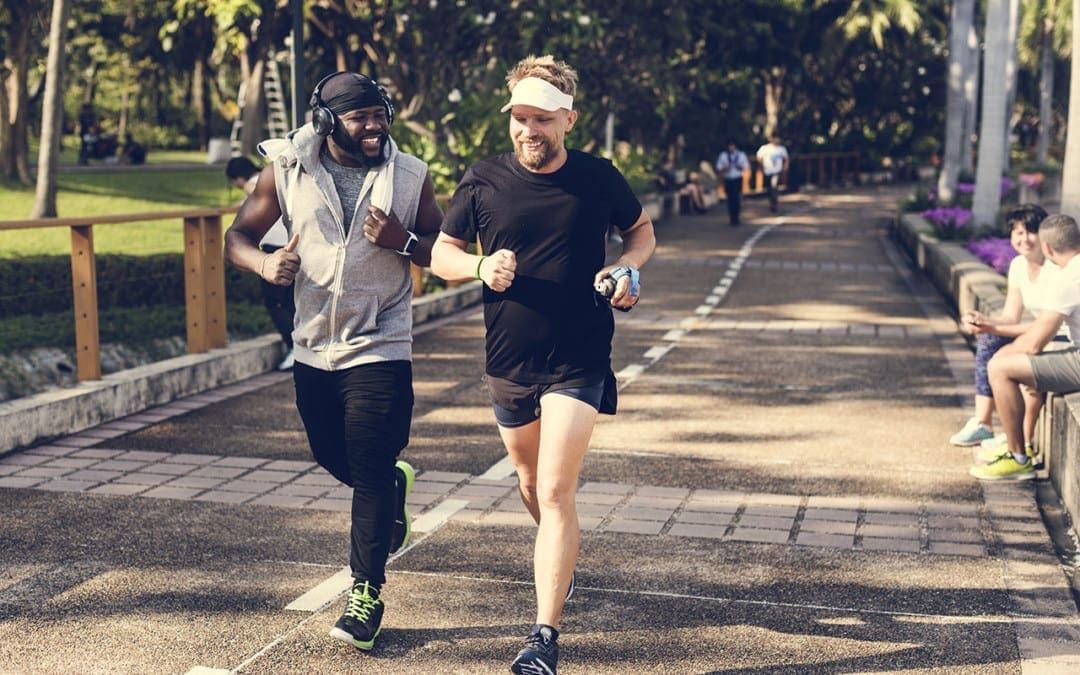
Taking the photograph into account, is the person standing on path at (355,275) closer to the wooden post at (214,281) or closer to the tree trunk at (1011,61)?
the wooden post at (214,281)

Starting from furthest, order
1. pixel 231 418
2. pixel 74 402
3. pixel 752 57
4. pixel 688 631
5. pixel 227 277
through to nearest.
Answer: pixel 752 57
pixel 227 277
pixel 231 418
pixel 74 402
pixel 688 631

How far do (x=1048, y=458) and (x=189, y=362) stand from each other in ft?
18.3

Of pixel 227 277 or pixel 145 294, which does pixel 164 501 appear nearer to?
pixel 145 294

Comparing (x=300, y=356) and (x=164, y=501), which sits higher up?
(x=300, y=356)

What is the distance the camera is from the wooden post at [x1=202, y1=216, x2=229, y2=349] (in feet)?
35.6

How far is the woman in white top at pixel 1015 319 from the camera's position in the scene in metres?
8.13

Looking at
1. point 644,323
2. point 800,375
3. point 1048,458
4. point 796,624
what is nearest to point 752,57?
point 644,323

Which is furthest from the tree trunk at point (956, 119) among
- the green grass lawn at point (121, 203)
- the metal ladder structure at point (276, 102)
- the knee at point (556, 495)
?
the knee at point (556, 495)

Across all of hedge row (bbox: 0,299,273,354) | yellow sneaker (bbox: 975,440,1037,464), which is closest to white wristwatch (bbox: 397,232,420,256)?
yellow sneaker (bbox: 975,440,1037,464)

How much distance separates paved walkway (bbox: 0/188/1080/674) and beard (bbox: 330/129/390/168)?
159 cm

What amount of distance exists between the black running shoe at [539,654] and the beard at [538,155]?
145 cm

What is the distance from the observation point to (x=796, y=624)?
214 inches

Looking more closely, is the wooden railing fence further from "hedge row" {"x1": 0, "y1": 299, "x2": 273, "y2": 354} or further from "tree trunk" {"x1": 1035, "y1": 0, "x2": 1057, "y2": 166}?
"tree trunk" {"x1": 1035, "y1": 0, "x2": 1057, "y2": 166}

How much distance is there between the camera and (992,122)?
20375 mm
